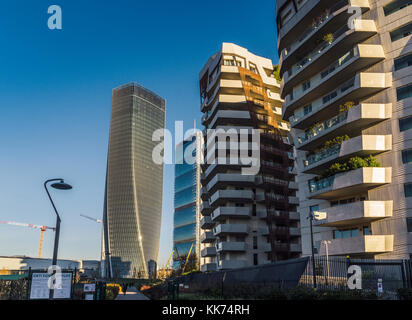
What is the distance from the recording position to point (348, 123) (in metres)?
36.4

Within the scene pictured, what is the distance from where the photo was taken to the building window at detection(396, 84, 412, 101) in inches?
1335

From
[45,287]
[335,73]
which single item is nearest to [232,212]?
[335,73]

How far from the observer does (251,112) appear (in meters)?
64.9

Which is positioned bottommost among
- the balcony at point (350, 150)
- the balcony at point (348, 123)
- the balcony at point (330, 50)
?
the balcony at point (350, 150)

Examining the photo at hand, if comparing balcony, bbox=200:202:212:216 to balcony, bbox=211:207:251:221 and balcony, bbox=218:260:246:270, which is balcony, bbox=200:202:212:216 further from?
balcony, bbox=218:260:246:270

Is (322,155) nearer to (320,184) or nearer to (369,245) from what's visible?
(320,184)

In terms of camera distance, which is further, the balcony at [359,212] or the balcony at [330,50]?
the balcony at [330,50]

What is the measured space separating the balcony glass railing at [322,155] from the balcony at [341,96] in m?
4.42

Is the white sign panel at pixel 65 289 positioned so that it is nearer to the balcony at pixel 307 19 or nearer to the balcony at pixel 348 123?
the balcony at pixel 348 123

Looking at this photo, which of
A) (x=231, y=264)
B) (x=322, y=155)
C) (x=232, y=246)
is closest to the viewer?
(x=322, y=155)

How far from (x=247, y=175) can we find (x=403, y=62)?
32242 millimetres

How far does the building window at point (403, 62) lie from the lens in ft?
112

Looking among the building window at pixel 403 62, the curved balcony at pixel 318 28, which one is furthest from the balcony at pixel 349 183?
the curved balcony at pixel 318 28
